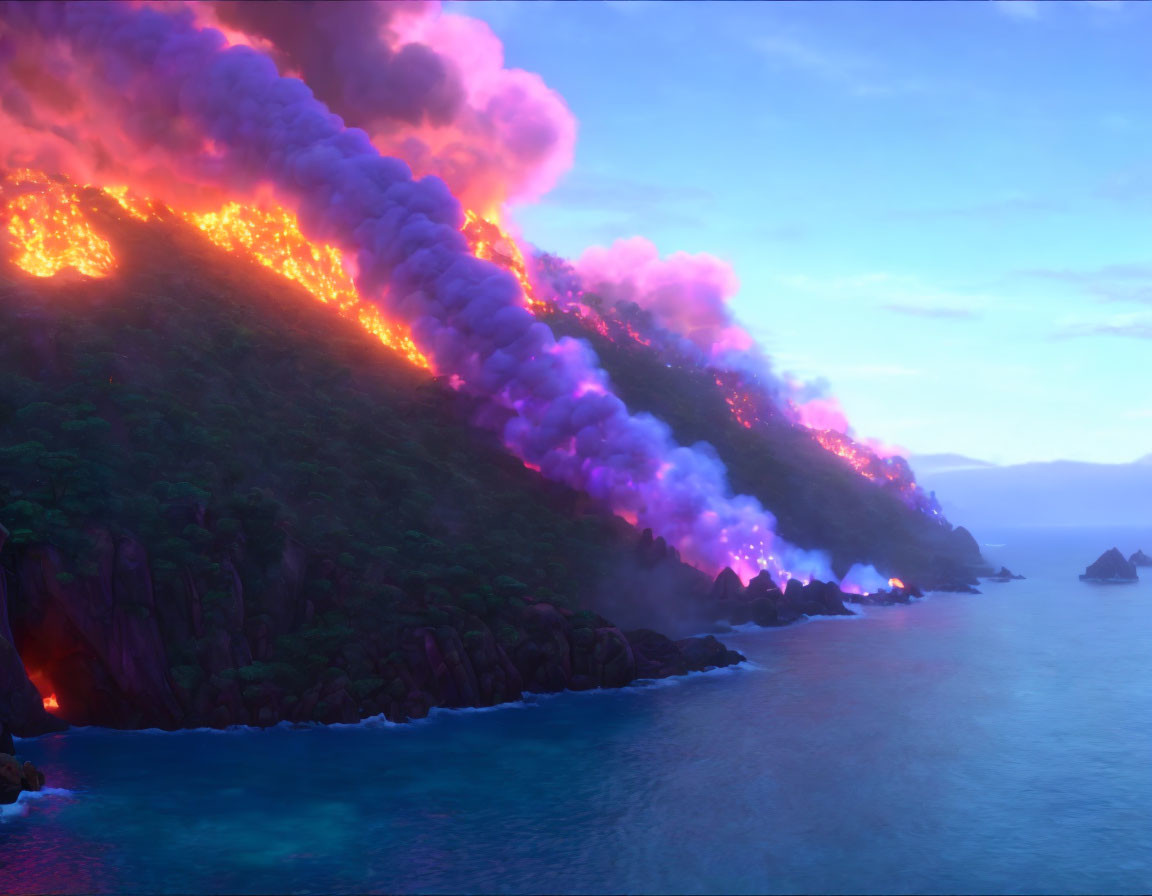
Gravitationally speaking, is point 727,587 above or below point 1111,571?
above

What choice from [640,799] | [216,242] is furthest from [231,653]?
[216,242]

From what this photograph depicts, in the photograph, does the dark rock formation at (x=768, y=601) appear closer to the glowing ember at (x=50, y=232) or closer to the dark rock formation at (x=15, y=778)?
the dark rock formation at (x=15, y=778)

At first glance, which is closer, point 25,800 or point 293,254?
point 25,800

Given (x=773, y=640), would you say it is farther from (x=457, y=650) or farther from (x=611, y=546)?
(x=457, y=650)

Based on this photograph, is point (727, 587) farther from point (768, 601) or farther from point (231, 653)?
point (231, 653)

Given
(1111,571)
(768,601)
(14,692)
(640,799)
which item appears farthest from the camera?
(1111,571)

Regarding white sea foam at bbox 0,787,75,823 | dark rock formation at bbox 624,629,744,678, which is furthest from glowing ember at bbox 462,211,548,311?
white sea foam at bbox 0,787,75,823

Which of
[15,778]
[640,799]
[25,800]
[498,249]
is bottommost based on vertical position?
[640,799]
